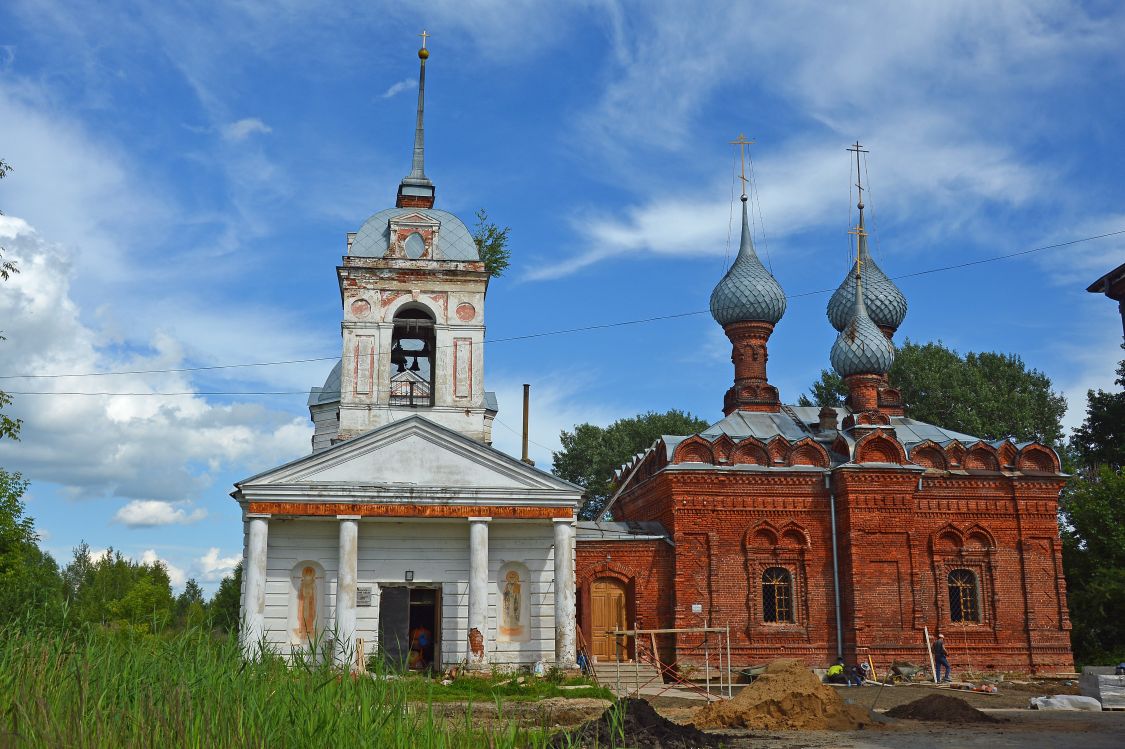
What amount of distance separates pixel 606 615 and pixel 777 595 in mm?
4086

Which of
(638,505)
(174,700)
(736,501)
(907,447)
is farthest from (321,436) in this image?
(174,700)

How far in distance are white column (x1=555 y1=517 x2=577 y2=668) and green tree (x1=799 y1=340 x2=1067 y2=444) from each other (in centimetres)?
2255

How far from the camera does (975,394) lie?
1619 inches

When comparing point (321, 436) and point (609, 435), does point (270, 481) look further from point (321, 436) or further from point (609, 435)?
point (609, 435)

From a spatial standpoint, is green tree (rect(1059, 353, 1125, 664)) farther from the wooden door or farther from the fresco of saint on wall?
the fresco of saint on wall

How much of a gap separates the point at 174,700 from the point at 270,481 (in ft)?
43.5

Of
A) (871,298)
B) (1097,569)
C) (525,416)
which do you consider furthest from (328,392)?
(1097,569)

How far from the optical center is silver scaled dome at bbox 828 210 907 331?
31.3m

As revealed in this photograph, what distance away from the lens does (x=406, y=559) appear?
20.9 metres

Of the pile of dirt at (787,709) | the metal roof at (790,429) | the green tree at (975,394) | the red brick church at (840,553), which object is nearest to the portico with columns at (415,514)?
the red brick church at (840,553)

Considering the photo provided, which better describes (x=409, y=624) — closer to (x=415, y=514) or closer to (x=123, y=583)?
(x=415, y=514)

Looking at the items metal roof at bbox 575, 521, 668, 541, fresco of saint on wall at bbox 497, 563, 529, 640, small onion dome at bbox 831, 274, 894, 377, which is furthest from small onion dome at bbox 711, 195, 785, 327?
fresco of saint on wall at bbox 497, 563, 529, 640

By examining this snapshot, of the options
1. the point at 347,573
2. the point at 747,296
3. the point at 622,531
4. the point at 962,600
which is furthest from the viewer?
the point at 747,296

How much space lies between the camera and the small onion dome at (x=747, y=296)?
28.6m
